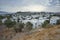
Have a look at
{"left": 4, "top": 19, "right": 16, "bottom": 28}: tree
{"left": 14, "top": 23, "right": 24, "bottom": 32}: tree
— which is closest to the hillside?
{"left": 14, "top": 23, "right": 24, "bottom": 32}: tree

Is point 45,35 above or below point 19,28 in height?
below

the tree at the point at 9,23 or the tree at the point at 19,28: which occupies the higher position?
the tree at the point at 9,23

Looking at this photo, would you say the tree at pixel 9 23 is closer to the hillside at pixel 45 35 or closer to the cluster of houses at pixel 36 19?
the cluster of houses at pixel 36 19

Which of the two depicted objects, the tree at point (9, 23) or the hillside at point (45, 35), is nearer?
the hillside at point (45, 35)

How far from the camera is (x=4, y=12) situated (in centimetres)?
278

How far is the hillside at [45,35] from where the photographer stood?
2.50 m

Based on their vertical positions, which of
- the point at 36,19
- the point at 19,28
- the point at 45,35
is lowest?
the point at 45,35

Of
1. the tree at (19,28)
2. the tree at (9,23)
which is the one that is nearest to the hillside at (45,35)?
the tree at (19,28)

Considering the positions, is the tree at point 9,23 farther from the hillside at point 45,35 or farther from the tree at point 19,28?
the hillside at point 45,35

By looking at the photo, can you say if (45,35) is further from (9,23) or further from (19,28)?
(9,23)

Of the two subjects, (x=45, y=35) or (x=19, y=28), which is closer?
(x=45, y=35)

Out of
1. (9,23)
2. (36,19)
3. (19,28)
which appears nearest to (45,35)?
(36,19)

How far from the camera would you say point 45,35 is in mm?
2529

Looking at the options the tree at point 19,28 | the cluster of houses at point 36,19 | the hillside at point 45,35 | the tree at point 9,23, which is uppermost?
the cluster of houses at point 36,19
